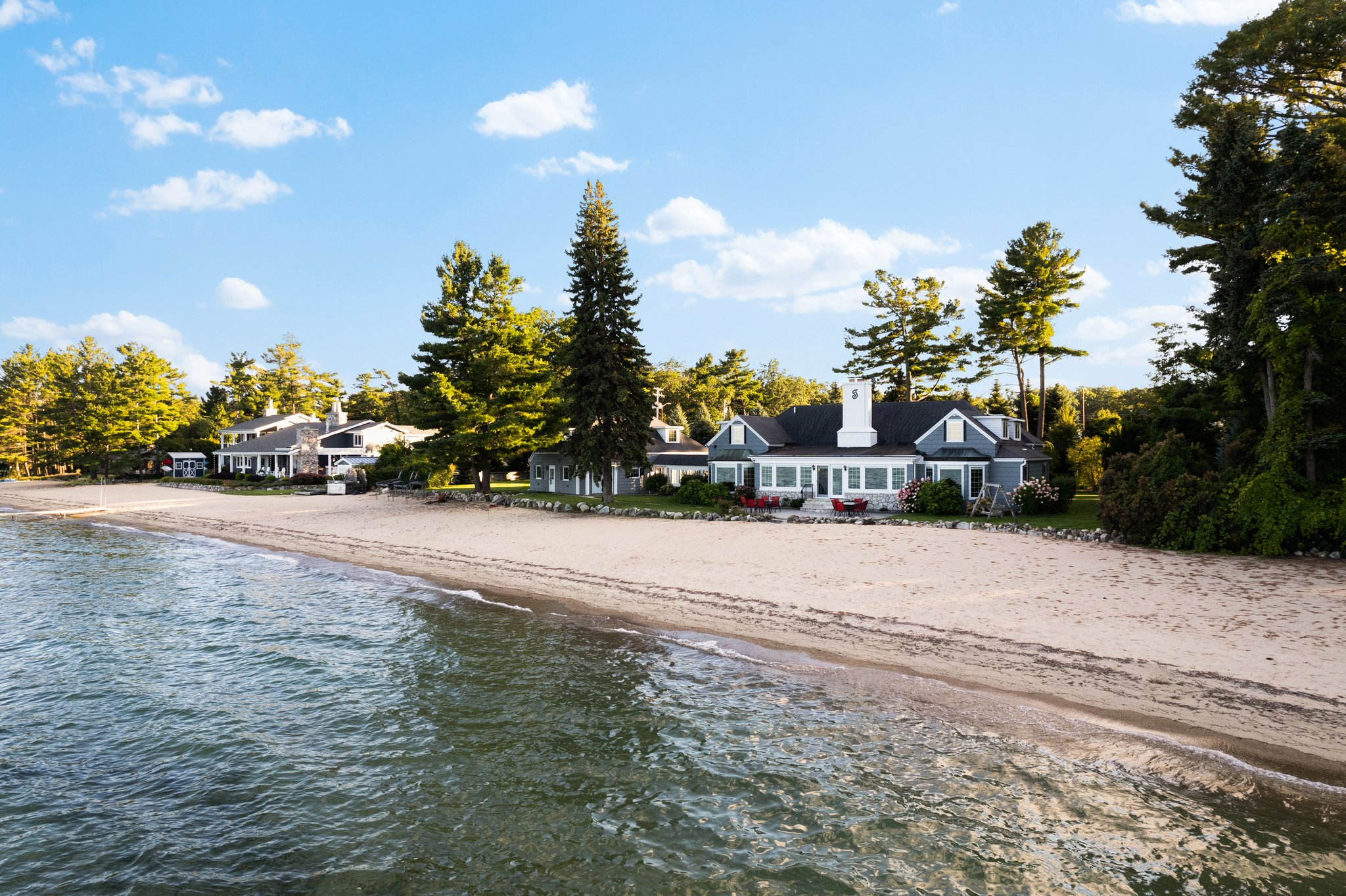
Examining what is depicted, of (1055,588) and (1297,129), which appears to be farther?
(1297,129)

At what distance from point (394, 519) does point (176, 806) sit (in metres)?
26.8

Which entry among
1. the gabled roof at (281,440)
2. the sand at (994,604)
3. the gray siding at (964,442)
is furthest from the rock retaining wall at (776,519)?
the gabled roof at (281,440)

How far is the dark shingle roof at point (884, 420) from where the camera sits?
3775cm

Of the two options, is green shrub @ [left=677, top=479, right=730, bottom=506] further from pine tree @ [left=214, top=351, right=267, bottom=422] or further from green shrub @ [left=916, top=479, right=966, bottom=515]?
pine tree @ [left=214, top=351, right=267, bottom=422]

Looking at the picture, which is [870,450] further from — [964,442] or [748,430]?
[748,430]

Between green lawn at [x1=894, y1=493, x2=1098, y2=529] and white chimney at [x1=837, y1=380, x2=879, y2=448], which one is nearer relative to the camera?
green lawn at [x1=894, y1=493, x2=1098, y2=529]

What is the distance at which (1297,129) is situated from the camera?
807 inches

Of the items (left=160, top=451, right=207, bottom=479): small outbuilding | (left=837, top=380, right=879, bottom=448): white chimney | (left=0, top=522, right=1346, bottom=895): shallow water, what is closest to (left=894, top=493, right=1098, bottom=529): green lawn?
(left=837, top=380, right=879, bottom=448): white chimney

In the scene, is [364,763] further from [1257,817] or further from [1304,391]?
[1304,391]

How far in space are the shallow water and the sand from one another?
112 cm

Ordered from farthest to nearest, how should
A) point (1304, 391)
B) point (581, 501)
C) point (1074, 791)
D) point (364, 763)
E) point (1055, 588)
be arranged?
point (581, 501), point (1304, 391), point (1055, 588), point (364, 763), point (1074, 791)

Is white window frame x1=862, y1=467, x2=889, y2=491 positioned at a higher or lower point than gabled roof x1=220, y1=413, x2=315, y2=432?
lower

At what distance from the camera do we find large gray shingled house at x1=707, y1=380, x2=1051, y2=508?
33312 millimetres

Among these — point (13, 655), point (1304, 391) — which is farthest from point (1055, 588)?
point (13, 655)
